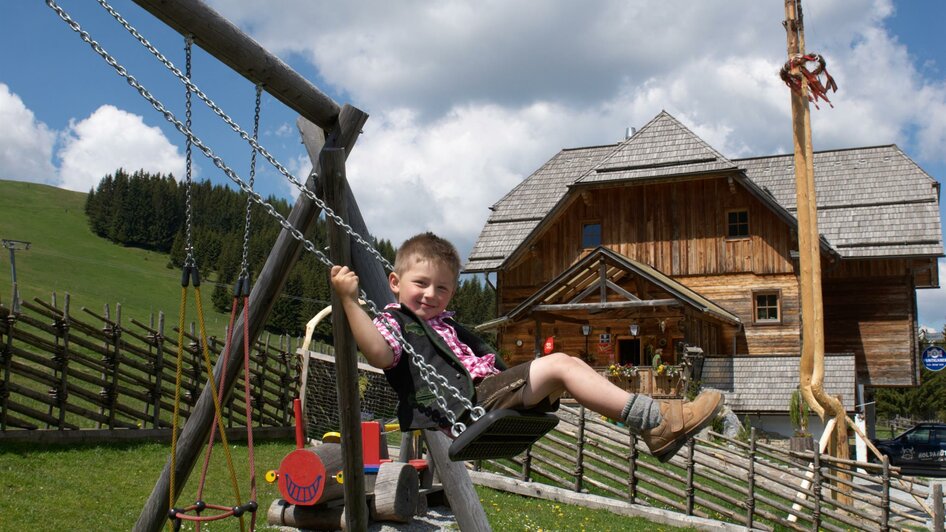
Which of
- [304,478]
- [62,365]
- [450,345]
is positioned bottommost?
[304,478]

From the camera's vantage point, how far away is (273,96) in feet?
15.0

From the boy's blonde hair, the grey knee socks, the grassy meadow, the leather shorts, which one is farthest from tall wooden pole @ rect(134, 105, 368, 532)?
the grassy meadow

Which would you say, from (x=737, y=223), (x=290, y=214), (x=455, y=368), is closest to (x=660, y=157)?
A: (x=737, y=223)

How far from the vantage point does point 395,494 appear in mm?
9555

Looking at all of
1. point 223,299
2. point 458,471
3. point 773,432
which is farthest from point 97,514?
point 223,299

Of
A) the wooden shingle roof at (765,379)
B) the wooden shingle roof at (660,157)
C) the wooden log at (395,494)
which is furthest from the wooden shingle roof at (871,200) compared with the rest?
the wooden log at (395,494)

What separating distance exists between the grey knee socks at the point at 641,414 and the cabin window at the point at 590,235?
22937 mm

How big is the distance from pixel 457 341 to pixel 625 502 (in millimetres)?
8832

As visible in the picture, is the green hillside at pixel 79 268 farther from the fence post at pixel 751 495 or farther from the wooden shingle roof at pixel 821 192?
the fence post at pixel 751 495

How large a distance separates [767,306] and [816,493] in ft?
43.5

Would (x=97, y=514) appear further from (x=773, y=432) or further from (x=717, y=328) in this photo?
(x=717, y=328)

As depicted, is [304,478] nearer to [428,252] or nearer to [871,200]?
[428,252]

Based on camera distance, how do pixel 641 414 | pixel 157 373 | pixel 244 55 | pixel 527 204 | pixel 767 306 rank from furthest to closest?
1. pixel 527 204
2. pixel 767 306
3. pixel 157 373
4. pixel 244 55
5. pixel 641 414

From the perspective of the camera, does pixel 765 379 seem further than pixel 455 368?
Yes
